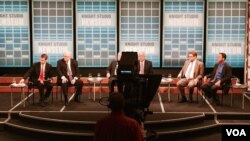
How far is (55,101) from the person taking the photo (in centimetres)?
1016

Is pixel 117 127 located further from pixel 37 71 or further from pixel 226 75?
pixel 37 71

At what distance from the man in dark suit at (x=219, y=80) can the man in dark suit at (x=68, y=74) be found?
2.66 metres

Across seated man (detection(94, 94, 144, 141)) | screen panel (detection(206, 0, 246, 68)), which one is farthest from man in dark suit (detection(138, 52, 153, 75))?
seated man (detection(94, 94, 144, 141))

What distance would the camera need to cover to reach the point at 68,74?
33.1ft

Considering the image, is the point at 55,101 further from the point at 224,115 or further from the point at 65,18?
the point at 224,115

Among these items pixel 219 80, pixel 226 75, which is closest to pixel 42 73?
pixel 219 80

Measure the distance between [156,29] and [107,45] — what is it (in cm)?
132

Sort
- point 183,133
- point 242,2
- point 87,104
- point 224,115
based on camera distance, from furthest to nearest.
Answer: point 242,2, point 87,104, point 224,115, point 183,133

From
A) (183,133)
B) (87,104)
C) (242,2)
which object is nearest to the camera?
(183,133)

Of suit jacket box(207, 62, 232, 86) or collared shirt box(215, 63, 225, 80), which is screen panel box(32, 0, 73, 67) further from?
suit jacket box(207, 62, 232, 86)

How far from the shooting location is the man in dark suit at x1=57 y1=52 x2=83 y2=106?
981 cm

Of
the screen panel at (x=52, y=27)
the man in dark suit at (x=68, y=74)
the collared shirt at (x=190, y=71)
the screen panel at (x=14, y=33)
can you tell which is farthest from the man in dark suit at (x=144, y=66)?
the screen panel at (x=14, y=33)

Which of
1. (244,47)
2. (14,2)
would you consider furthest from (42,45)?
(244,47)

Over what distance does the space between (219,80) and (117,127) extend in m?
6.00
